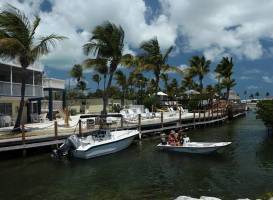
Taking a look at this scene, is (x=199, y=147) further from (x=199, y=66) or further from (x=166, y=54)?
(x=199, y=66)

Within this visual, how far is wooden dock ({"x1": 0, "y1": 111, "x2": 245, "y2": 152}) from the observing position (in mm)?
26203

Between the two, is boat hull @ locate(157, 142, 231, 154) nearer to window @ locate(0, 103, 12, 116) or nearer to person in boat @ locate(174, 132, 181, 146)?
person in boat @ locate(174, 132, 181, 146)

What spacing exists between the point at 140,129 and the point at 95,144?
37.0 feet

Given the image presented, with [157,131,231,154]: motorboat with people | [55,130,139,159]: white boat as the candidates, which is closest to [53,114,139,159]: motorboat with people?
[55,130,139,159]: white boat

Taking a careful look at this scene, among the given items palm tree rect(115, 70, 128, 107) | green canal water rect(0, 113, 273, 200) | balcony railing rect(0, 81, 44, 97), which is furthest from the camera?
palm tree rect(115, 70, 128, 107)

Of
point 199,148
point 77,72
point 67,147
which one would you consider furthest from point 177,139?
point 77,72

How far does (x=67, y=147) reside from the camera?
86.6 ft

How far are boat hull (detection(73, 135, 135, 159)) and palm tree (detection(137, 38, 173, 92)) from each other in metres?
22.8

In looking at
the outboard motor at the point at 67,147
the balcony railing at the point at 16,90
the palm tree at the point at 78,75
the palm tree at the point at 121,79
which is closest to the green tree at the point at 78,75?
the palm tree at the point at 78,75

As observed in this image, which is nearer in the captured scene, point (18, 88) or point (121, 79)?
point (18, 88)

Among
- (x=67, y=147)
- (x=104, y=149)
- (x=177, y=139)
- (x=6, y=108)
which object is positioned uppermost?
(x=6, y=108)

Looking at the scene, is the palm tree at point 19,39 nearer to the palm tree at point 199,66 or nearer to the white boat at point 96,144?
the white boat at point 96,144

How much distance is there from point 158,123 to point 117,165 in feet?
56.1

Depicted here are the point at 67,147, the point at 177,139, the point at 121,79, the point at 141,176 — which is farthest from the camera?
the point at 121,79
